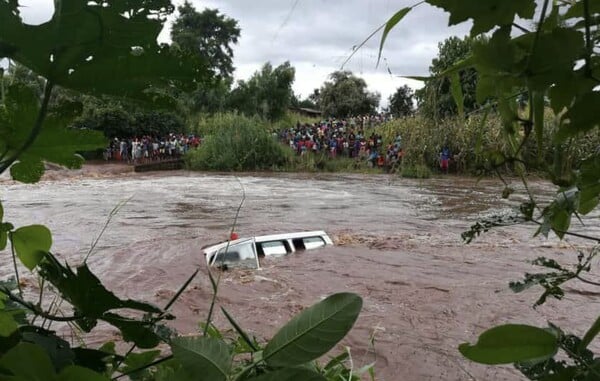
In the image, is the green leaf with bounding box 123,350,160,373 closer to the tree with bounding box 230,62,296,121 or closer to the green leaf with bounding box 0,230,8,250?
the green leaf with bounding box 0,230,8,250

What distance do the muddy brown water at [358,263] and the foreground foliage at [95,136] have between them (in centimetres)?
97

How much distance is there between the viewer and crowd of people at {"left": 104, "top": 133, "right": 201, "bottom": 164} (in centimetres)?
3119

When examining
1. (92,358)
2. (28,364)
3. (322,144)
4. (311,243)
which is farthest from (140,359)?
(322,144)

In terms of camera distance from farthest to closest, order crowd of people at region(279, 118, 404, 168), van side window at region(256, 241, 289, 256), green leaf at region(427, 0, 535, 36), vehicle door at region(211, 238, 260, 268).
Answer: crowd of people at region(279, 118, 404, 168)
van side window at region(256, 241, 289, 256)
vehicle door at region(211, 238, 260, 268)
green leaf at region(427, 0, 535, 36)

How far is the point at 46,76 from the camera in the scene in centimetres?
53

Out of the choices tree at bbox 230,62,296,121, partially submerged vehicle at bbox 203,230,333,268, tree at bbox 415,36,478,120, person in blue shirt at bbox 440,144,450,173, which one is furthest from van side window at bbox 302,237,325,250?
tree at bbox 230,62,296,121

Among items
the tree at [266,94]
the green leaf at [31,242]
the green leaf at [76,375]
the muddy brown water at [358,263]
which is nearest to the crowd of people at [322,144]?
the tree at [266,94]

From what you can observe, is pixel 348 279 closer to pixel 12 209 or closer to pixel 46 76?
pixel 46 76

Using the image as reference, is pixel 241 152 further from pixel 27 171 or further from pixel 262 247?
pixel 27 171

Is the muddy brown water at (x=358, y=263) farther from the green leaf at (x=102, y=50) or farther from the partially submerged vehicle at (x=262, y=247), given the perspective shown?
the green leaf at (x=102, y=50)

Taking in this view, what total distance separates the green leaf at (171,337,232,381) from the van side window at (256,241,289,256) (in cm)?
898

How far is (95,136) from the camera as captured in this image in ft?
2.29

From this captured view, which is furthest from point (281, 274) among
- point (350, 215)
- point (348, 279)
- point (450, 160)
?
point (450, 160)

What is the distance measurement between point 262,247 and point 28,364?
909 cm
